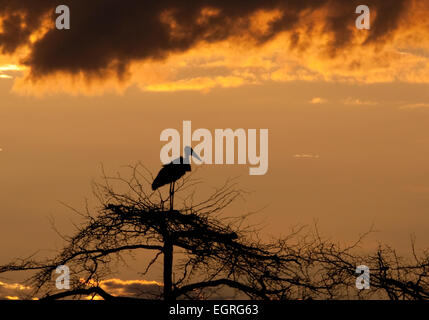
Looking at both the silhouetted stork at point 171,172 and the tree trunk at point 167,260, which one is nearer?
the tree trunk at point 167,260

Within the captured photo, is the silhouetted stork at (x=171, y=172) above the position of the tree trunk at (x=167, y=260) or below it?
Result: above

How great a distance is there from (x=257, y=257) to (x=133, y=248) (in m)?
2.32

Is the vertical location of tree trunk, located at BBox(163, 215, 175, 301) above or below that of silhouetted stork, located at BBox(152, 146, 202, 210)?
below

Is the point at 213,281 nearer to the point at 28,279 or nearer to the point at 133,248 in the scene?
the point at 133,248

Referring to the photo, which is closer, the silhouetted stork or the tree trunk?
the tree trunk

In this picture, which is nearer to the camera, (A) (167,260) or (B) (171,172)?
(A) (167,260)

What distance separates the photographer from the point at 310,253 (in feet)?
46.1

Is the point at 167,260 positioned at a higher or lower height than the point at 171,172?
lower
